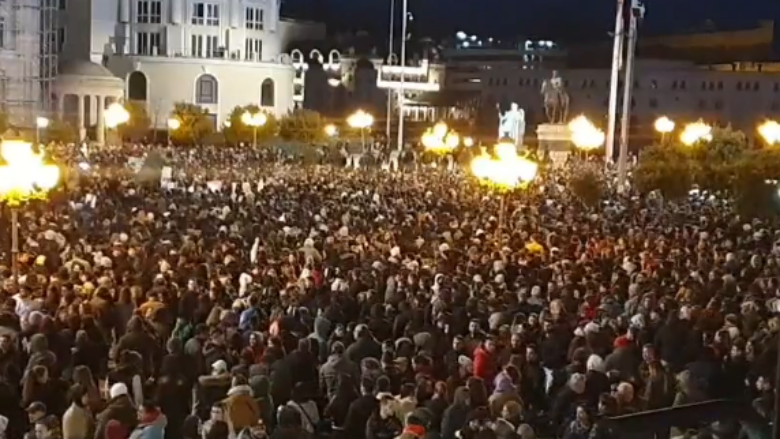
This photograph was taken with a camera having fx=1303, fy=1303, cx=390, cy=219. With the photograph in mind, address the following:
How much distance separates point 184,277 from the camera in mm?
17156

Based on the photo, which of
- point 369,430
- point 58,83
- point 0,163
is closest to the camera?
point 369,430

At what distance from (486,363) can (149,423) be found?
12.2 ft

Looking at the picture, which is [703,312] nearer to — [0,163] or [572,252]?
[572,252]

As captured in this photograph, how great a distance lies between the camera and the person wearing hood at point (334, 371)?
38.3 feet

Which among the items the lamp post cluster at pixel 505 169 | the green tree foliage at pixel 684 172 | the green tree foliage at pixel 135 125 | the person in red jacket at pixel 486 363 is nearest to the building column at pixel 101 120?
the green tree foliage at pixel 135 125

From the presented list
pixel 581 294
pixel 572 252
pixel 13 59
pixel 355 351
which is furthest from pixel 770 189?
pixel 13 59

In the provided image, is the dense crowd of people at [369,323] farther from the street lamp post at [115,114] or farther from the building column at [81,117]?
the building column at [81,117]

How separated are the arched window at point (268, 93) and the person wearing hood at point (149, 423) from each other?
73973mm

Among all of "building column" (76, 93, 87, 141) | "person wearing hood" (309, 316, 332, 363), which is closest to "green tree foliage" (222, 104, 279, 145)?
"building column" (76, 93, 87, 141)

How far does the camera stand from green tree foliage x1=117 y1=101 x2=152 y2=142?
7094 cm

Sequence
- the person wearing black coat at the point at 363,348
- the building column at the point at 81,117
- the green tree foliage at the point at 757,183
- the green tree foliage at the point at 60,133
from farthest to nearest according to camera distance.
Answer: the building column at the point at 81,117 < the green tree foliage at the point at 60,133 < the green tree foliage at the point at 757,183 < the person wearing black coat at the point at 363,348

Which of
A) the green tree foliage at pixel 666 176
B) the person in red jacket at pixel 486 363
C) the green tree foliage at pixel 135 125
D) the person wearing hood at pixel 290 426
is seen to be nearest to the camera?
the person wearing hood at pixel 290 426

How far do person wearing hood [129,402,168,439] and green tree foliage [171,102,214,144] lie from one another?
60.4 m

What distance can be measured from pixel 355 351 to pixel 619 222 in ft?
47.7
